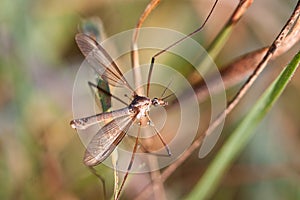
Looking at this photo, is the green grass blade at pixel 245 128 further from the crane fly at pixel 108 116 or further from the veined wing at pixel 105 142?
the veined wing at pixel 105 142

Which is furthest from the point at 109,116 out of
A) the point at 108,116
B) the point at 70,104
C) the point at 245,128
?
the point at 70,104

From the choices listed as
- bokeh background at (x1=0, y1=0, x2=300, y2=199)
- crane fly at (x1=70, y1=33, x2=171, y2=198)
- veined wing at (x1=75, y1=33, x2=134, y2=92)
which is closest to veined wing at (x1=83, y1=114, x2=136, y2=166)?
crane fly at (x1=70, y1=33, x2=171, y2=198)

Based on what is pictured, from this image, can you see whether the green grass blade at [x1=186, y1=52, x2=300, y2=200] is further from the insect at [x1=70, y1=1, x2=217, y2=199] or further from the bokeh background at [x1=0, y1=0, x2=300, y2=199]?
the bokeh background at [x1=0, y1=0, x2=300, y2=199]

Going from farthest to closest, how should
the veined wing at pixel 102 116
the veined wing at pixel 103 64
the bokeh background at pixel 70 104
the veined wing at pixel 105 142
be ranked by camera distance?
1. the bokeh background at pixel 70 104
2. the veined wing at pixel 103 64
3. the veined wing at pixel 102 116
4. the veined wing at pixel 105 142

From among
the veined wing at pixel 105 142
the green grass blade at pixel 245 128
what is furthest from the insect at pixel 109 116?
the green grass blade at pixel 245 128

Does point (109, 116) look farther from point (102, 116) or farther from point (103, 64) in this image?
point (103, 64)
